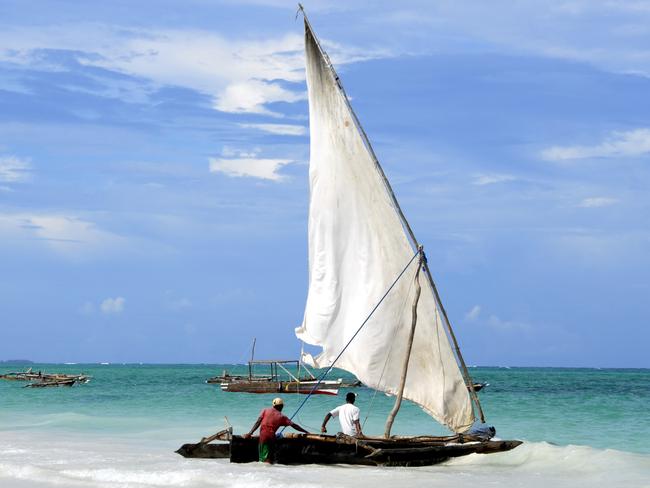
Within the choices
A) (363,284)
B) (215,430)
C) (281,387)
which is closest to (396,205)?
(363,284)

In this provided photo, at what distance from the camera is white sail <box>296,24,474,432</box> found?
57.8ft

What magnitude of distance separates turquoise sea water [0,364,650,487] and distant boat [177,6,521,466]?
0.75m

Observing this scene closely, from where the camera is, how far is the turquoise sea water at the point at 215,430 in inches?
650

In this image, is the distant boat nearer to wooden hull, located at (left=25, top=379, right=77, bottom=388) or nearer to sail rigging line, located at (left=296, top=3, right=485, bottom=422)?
sail rigging line, located at (left=296, top=3, right=485, bottom=422)

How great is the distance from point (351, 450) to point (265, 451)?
1.55 meters

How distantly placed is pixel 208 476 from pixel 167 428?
1552 cm

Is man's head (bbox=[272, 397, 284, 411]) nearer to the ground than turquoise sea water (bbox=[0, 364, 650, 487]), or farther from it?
farther from it

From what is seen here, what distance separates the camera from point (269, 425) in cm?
1614

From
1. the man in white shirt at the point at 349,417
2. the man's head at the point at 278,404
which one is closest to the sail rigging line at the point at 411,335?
the man in white shirt at the point at 349,417

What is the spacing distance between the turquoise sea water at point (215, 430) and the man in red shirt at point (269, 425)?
0.35 metres

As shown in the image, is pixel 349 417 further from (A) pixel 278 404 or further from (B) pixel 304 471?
(A) pixel 278 404

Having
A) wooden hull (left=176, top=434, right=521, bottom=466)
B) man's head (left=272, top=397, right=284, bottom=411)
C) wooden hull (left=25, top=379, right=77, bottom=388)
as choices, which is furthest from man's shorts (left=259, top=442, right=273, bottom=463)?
wooden hull (left=25, top=379, right=77, bottom=388)

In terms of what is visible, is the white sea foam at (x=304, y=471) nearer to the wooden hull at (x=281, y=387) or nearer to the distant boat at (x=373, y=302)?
the distant boat at (x=373, y=302)

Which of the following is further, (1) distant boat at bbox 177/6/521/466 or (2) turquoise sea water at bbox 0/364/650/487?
(1) distant boat at bbox 177/6/521/466
